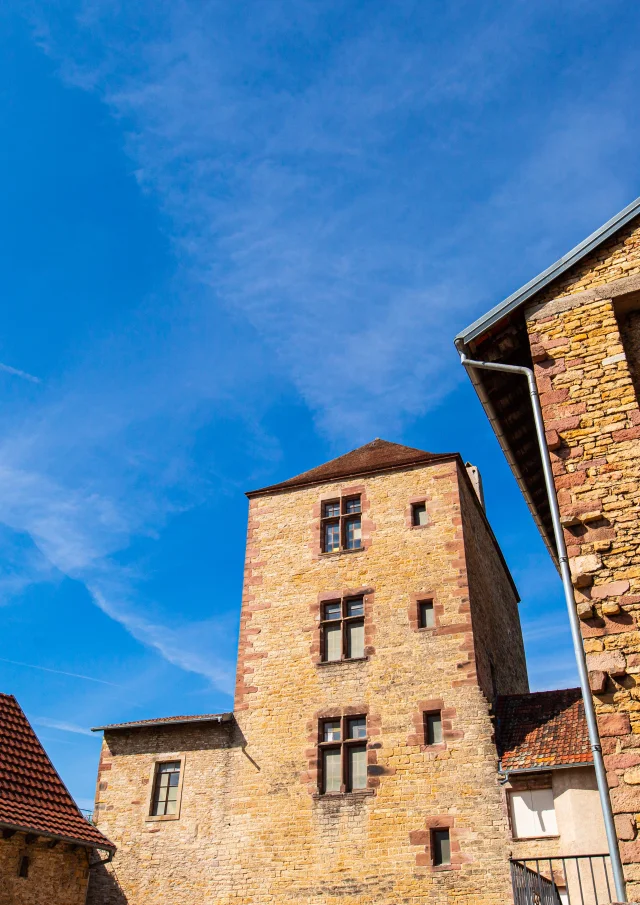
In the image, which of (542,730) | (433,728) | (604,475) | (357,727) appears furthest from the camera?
(357,727)

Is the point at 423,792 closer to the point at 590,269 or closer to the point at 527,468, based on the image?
the point at 527,468

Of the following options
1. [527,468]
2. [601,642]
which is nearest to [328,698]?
[527,468]

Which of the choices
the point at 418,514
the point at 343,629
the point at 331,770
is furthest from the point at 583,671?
the point at 418,514

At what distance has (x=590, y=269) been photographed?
30.5ft

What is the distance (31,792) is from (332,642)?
6.46 m

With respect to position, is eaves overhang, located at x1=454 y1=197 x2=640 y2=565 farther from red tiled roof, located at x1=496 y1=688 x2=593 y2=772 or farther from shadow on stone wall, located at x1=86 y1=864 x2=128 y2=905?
shadow on stone wall, located at x1=86 y1=864 x2=128 y2=905

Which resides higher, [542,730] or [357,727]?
[357,727]

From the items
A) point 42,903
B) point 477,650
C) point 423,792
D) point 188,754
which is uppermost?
point 477,650

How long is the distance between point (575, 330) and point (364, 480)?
33.6 feet

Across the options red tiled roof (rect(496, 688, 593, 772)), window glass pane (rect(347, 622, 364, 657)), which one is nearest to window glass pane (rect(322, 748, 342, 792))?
window glass pane (rect(347, 622, 364, 657))

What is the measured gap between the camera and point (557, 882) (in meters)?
12.4

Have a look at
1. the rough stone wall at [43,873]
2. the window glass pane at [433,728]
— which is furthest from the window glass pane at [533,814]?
the rough stone wall at [43,873]

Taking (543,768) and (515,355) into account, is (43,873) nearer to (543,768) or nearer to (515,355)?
(543,768)

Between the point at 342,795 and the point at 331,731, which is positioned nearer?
the point at 342,795
